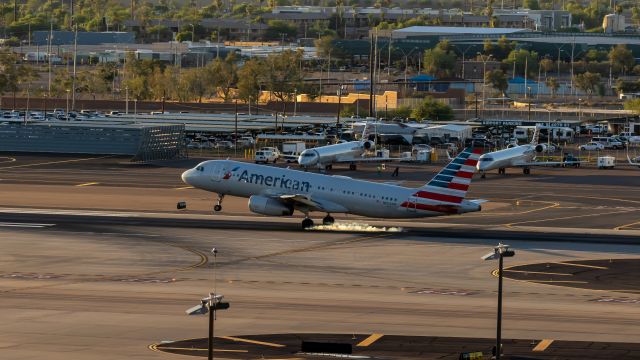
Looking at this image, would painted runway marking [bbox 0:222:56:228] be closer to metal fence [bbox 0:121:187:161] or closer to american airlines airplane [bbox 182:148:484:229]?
american airlines airplane [bbox 182:148:484:229]

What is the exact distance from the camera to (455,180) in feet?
313

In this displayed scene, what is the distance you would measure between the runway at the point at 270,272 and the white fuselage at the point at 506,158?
58.5 feet

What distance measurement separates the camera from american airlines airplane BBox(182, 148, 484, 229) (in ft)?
313

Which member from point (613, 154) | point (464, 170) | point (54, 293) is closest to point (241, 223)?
point (464, 170)

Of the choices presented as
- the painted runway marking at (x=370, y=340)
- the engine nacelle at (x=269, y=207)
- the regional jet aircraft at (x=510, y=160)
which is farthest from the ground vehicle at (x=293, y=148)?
the painted runway marking at (x=370, y=340)

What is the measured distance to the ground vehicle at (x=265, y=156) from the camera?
6339 inches

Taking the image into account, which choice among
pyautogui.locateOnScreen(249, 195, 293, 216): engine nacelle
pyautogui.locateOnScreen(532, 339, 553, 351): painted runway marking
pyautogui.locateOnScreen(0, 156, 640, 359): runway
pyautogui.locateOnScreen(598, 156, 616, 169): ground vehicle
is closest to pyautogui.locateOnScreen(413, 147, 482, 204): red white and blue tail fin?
pyautogui.locateOnScreen(0, 156, 640, 359): runway

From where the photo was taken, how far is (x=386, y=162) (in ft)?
531

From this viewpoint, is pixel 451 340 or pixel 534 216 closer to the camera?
pixel 451 340

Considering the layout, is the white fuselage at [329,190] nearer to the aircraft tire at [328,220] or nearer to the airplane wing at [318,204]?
the airplane wing at [318,204]

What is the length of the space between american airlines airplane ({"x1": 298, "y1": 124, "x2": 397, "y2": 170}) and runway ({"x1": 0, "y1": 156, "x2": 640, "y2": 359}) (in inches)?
1048

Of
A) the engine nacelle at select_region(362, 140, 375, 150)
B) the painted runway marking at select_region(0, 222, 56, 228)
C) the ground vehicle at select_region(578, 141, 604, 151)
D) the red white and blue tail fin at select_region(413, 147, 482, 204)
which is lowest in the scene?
the ground vehicle at select_region(578, 141, 604, 151)

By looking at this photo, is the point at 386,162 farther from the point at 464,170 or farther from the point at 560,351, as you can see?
the point at 560,351

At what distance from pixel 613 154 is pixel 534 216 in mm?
78504
